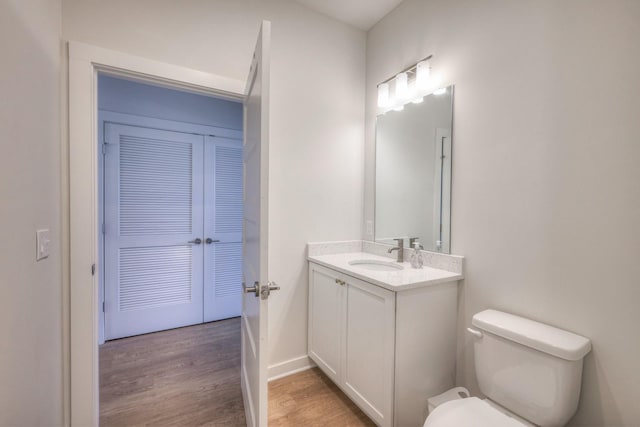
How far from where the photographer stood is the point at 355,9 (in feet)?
6.88

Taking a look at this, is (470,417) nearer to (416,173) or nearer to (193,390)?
(416,173)

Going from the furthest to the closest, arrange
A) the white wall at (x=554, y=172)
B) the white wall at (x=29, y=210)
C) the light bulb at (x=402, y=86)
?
1. the light bulb at (x=402, y=86)
2. the white wall at (x=554, y=172)
3. the white wall at (x=29, y=210)

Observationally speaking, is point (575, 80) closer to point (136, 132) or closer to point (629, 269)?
point (629, 269)

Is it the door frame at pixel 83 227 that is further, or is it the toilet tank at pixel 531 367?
the door frame at pixel 83 227

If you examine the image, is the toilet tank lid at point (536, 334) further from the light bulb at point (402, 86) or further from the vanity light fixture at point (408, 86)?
the light bulb at point (402, 86)

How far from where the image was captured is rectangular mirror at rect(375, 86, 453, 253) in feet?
5.63

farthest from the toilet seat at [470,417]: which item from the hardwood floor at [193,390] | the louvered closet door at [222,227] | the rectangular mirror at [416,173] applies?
the louvered closet door at [222,227]

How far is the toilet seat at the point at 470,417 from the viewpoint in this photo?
1047mm

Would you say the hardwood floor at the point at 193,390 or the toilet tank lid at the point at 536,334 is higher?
the toilet tank lid at the point at 536,334

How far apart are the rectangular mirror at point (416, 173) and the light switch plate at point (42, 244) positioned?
1.95 metres

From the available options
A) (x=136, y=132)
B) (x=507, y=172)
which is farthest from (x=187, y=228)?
(x=507, y=172)

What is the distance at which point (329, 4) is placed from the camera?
6.72ft

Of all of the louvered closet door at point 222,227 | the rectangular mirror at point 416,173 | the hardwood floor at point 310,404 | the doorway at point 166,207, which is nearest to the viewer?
the hardwood floor at point 310,404

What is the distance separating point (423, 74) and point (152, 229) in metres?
2.65
